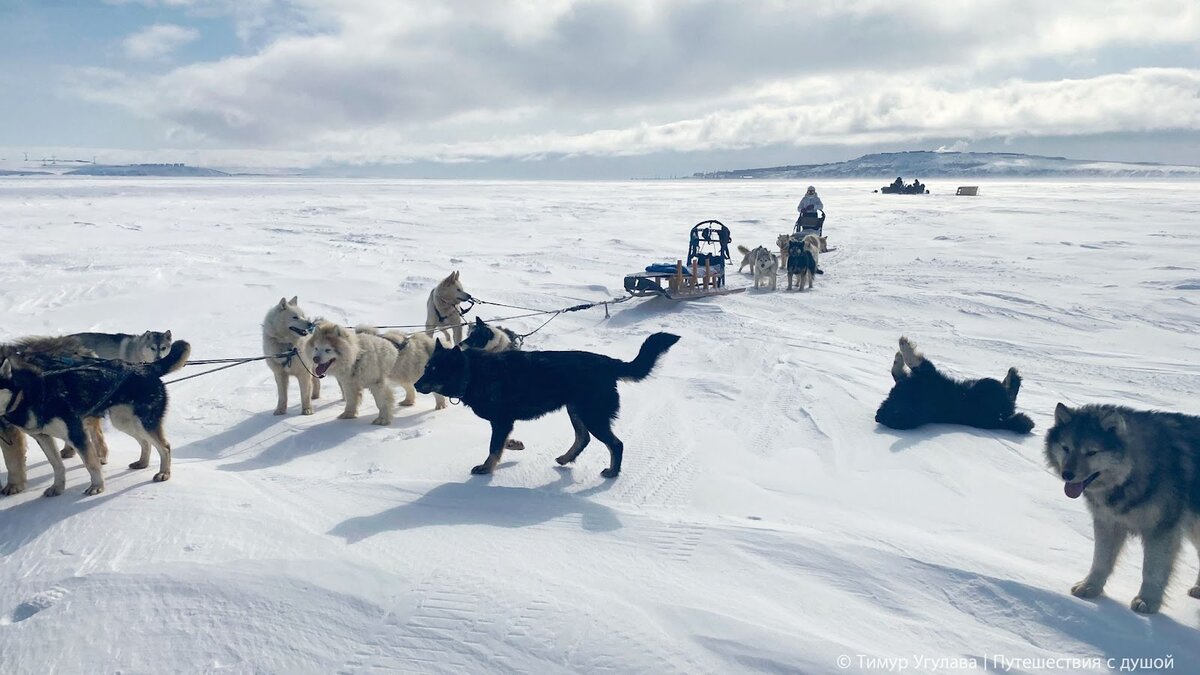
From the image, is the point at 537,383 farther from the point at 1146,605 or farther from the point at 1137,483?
the point at 1146,605

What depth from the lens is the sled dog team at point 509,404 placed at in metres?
3.30

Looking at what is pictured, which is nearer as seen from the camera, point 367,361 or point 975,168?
point 367,361

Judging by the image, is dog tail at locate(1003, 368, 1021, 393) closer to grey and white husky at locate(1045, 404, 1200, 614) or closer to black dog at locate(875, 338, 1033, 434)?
black dog at locate(875, 338, 1033, 434)

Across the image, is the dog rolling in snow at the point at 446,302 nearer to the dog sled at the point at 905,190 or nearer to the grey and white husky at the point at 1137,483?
the grey and white husky at the point at 1137,483

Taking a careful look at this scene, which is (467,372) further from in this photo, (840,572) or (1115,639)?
(1115,639)

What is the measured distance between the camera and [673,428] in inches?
237

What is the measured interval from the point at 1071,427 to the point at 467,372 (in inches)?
142

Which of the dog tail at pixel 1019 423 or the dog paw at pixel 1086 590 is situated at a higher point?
the dog tail at pixel 1019 423

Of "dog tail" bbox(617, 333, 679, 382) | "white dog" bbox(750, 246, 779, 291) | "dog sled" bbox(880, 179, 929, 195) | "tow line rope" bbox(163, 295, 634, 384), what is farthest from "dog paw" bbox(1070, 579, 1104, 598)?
"dog sled" bbox(880, 179, 929, 195)

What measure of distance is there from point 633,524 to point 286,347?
420 centimetres

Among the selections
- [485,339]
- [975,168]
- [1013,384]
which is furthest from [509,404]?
[975,168]

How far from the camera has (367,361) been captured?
6195 millimetres

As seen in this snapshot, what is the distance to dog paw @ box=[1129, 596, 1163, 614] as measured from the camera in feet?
10.7

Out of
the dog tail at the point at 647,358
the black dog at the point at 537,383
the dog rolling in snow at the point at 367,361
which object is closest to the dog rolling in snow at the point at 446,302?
the dog rolling in snow at the point at 367,361
